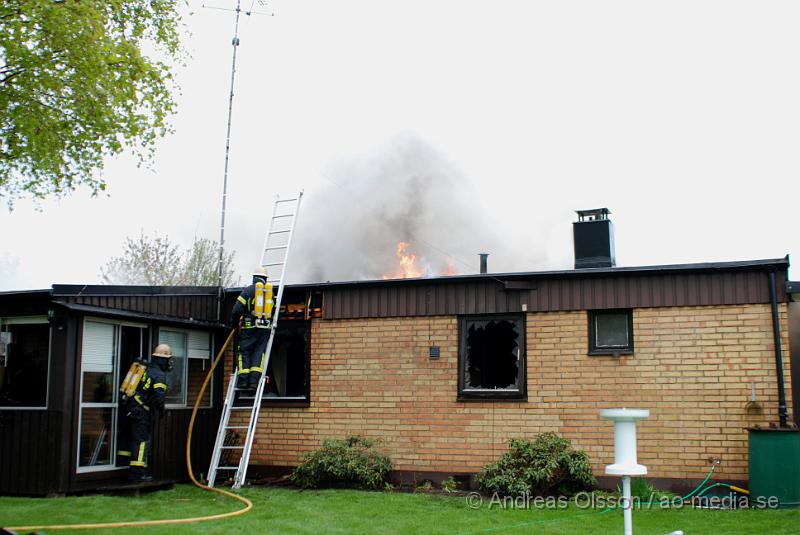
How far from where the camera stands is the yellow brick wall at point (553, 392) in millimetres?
10680

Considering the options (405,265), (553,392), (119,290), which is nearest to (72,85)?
(119,290)

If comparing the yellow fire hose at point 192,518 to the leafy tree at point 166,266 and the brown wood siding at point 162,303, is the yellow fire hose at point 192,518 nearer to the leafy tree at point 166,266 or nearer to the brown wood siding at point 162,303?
the brown wood siding at point 162,303

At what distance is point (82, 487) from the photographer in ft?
34.8

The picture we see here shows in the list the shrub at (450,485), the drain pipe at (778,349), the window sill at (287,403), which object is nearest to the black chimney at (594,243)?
the drain pipe at (778,349)

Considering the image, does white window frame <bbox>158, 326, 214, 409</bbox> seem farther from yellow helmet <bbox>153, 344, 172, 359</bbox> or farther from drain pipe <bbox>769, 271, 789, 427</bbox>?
drain pipe <bbox>769, 271, 789, 427</bbox>

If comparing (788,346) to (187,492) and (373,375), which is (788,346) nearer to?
(373,375)

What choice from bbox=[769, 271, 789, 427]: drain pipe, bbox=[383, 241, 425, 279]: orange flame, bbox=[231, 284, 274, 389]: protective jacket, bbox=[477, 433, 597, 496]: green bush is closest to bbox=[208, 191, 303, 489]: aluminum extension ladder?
bbox=[231, 284, 274, 389]: protective jacket

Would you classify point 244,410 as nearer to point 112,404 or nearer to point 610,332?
point 112,404

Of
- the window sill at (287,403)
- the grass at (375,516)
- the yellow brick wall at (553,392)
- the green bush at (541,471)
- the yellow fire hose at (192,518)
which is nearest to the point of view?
the yellow fire hose at (192,518)

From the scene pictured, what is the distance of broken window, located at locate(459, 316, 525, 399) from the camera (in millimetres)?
11914

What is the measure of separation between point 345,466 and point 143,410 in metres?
2.96

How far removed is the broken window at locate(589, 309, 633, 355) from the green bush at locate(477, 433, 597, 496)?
144 centimetres

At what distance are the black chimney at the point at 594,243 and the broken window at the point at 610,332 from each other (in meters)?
1.31

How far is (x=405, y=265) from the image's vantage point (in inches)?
1061
